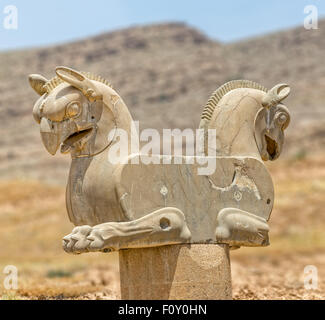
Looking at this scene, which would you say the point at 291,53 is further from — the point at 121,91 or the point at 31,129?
the point at 31,129

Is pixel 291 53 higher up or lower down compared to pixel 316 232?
higher up

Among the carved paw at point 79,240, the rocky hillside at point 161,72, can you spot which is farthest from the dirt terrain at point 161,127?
the carved paw at point 79,240

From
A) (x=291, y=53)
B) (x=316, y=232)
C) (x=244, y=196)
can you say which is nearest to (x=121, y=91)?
(x=291, y=53)

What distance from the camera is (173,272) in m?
6.84

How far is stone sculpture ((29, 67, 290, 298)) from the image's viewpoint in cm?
660

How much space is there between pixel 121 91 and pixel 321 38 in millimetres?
31038

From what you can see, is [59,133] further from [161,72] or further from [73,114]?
[161,72]

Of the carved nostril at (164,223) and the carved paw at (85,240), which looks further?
the carved nostril at (164,223)

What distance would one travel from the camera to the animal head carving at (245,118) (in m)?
7.39

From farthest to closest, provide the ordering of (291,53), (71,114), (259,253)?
(291,53) < (259,253) < (71,114)

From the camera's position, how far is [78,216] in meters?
6.84

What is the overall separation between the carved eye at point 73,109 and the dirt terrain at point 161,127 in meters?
3.81

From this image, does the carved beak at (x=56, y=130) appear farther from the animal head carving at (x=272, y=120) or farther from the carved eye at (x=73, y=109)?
the animal head carving at (x=272, y=120)

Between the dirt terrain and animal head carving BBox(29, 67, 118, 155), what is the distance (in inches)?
141
